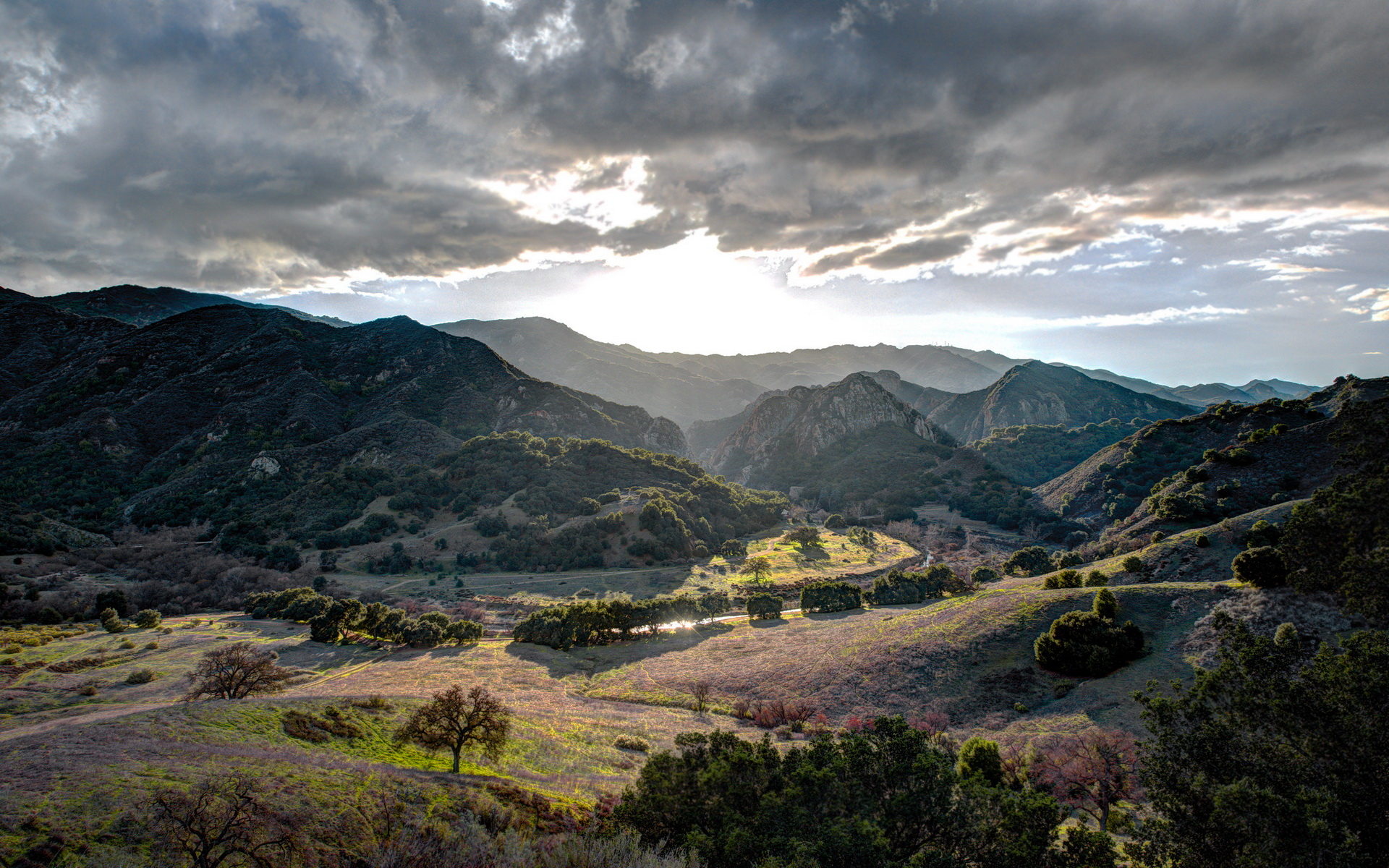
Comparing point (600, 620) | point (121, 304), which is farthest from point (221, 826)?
point (121, 304)

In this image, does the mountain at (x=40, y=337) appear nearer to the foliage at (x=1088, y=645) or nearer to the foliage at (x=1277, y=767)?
the foliage at (x=1088, y=645)

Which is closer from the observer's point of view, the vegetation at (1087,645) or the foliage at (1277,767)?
the foliage at (1277,767)

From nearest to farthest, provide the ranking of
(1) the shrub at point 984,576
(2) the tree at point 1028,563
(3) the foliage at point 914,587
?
(3) the foliage at point 914,587
(1) the shrub at point 984,576
(2) the tree at point 1028,563

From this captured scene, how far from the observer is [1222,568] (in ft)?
116

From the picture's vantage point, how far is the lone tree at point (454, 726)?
1880cm

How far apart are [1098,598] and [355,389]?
6702 inches

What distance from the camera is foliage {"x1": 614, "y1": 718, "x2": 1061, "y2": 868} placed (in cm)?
1206

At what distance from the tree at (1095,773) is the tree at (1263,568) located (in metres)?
13.6

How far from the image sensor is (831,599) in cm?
5741

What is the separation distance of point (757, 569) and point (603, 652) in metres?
37.8

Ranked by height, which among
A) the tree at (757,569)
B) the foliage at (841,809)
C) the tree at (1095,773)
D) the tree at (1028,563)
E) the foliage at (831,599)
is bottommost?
the tree at (757,569)

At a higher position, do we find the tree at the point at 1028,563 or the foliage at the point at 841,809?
the foliage at the point at 841,809

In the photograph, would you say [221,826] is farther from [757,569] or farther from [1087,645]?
[757,569]

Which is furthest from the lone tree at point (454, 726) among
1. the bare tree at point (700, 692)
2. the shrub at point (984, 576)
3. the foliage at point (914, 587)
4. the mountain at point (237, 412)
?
the mountain at point (237, 412)
